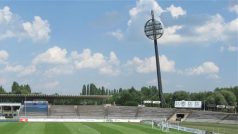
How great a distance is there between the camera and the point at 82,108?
500 feet

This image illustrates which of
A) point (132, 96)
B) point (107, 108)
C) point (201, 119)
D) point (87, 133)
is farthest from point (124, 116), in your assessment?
point (87, 133)

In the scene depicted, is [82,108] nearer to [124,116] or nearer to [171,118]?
[124,116]

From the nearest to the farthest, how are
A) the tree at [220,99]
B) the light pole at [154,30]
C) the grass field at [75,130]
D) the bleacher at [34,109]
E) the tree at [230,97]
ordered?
the grass field at [75,130], the light pole at [154,30], the bleacher at [34,109], the tree at [220,99], the tree at [230,97]

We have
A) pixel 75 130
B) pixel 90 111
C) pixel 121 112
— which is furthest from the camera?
pixel 90 111

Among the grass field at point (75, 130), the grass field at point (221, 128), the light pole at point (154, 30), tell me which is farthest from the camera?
the light pole at point (154, 30)

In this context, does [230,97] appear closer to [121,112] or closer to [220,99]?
[220,99]

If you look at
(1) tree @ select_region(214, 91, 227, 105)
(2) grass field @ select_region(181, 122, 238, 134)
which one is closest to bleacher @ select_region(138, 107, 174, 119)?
(2) grass field @ select_region(181, 122, 238, 134)

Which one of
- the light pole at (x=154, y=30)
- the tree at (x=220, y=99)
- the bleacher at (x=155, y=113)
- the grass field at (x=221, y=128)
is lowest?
the grass field at (x=221, y=128)

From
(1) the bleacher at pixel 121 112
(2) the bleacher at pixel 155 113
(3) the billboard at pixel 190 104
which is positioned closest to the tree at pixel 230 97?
(1) the bleacher at pixel 121 112

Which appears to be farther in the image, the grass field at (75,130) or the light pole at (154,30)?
the light pole at (154,30)

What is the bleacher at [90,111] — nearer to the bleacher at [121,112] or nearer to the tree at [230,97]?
the bleacher at [121,112]

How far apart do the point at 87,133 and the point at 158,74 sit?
66484 mm

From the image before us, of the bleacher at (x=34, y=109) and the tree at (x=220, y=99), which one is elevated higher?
the tree at (x=220, y=99)

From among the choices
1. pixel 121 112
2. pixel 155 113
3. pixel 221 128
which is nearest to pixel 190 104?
pixel 155 113
